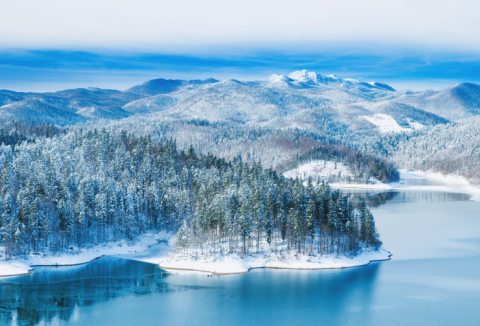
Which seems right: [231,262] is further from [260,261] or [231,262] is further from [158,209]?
[158,209]

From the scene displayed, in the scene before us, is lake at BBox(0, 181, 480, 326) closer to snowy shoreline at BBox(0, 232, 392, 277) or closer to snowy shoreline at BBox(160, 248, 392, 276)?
snowy shoreline at BBox(160, 248, 392, 276)

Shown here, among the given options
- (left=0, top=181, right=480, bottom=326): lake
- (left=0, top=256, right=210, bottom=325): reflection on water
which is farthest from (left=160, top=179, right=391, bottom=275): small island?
(left=0, top=256, right=210, bottom=325): reflection on water

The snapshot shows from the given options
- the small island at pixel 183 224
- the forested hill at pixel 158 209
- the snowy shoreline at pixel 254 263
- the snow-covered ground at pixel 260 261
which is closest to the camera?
the snowy shoreline at pixel 254 263

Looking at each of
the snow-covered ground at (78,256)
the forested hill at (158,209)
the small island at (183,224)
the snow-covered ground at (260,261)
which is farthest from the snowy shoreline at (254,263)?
the snow-covered ground at (78,256)

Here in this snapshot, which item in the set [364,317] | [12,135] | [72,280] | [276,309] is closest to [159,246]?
[72,280]

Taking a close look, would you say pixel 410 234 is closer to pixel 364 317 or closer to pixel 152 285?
pixel 364 317

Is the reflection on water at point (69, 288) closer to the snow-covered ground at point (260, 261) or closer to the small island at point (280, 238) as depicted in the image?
the snow-covered ground at point (260, 261)
